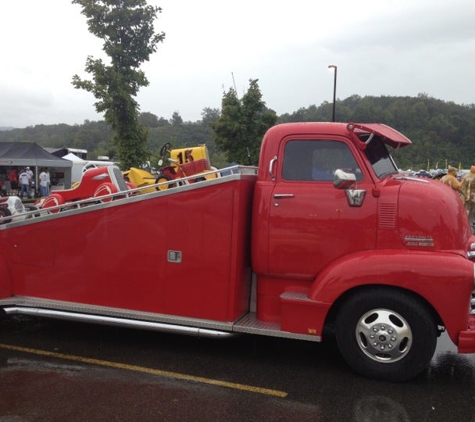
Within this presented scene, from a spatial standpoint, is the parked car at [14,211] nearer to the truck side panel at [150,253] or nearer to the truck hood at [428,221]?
the truck side panel at [150,253]

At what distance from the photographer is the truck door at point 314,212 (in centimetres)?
445

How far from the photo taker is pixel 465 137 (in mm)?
53312

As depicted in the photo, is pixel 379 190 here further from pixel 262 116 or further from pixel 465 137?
pixel 465 137

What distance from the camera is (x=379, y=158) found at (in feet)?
16.1

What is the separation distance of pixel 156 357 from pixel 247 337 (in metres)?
1.14

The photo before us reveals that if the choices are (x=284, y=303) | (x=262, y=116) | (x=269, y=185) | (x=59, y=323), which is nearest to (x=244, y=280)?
(x=284, y=303)

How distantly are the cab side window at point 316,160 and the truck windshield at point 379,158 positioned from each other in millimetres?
218

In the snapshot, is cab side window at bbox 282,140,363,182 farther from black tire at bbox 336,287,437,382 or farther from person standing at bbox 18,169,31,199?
person standing at bbox 18,169,31,199

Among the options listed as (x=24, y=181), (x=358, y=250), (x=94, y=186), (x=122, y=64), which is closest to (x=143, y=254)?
(x=358, y=250)

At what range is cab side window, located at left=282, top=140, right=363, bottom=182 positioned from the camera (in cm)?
462

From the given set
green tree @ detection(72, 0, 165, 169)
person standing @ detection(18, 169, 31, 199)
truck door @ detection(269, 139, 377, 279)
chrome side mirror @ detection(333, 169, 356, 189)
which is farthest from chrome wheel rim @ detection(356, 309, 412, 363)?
person standing @ detection(18, 169, 31, 199)

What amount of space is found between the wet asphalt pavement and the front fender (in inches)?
28.0

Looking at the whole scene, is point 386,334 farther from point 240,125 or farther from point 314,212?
point 240,125

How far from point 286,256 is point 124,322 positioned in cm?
182
